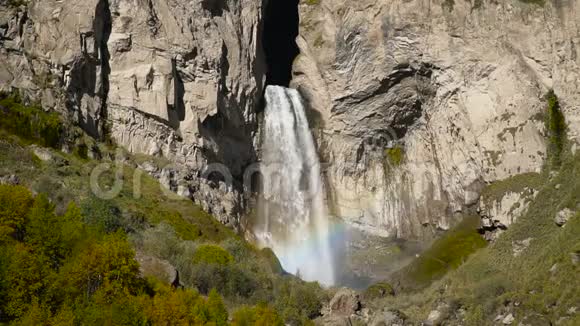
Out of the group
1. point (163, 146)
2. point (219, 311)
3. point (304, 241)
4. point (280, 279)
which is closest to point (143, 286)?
point (219, 311)

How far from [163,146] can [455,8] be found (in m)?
27.5

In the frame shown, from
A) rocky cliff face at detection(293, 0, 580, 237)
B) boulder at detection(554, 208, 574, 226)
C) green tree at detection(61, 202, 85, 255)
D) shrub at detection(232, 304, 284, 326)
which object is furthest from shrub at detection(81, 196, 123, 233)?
rocky cliff face at detection(293, 0, 580, 237)

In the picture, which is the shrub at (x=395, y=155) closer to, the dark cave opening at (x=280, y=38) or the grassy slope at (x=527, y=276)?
the dark cave opening at (x=280, y=38)

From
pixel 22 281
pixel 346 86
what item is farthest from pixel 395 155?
pixel 22 281

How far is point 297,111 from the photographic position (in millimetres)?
72688

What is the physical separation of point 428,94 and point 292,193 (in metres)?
15.2

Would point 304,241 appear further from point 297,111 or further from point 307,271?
point 297,111

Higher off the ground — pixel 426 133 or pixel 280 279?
pixel 426 133

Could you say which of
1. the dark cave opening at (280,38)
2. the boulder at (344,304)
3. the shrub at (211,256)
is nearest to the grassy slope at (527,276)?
the boulder at (344,304)

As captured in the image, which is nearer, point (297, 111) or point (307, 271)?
point (307, 271)

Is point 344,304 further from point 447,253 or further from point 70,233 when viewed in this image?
point 447,253

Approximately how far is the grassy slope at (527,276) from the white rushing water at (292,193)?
47.1ft

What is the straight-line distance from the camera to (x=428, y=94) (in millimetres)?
66375

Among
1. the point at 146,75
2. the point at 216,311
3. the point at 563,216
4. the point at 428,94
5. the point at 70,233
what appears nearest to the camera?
the point at 216,311
